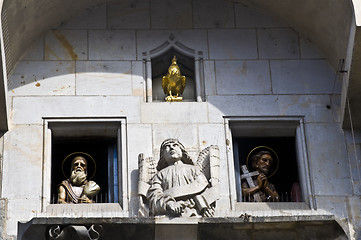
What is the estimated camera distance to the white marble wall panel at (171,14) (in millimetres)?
14828

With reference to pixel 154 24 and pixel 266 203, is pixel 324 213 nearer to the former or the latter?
pixel 266 203

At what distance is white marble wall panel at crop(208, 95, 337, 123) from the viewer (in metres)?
14.2

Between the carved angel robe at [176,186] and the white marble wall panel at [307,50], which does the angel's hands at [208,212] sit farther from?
the white marble wall panel at [307,50]

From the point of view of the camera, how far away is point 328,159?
14.0 metres

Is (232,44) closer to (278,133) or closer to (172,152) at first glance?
(278,133)

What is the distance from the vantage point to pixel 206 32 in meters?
14.8

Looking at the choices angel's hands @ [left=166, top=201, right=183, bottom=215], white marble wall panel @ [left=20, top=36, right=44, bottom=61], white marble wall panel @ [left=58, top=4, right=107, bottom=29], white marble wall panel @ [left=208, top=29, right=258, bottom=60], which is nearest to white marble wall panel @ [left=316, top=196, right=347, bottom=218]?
angel's hands @ [left=166, top=201, right=183, bottom=215]

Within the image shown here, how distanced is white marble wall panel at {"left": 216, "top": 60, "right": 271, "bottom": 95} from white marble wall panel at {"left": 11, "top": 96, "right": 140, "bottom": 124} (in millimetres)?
1154

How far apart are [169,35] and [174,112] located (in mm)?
1167

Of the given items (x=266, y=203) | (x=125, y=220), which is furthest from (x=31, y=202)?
(x=266, y=203)

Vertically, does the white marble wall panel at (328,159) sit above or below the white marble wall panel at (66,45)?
below

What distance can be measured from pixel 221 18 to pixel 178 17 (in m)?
0.57

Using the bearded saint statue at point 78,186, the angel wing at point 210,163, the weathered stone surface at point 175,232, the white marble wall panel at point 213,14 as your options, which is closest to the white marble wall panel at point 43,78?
the bearded saint statue at point 78,186

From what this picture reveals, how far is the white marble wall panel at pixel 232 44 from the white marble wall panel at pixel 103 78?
3.76 feet
